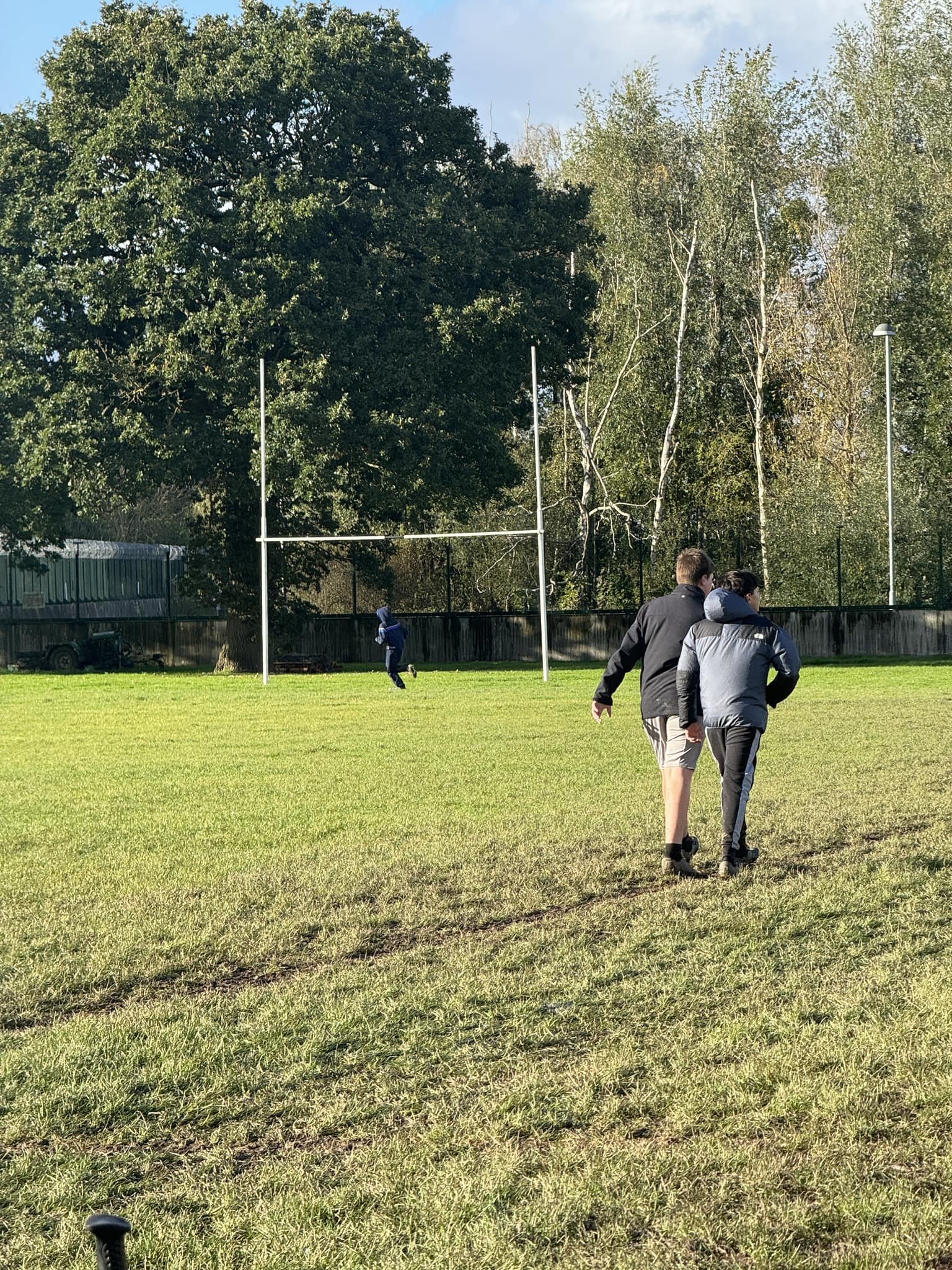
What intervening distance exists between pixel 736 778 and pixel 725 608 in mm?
1056

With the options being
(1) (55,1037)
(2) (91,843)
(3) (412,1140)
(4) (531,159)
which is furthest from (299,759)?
(4) (531,159)

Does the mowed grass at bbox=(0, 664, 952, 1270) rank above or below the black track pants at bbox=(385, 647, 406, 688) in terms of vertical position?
below

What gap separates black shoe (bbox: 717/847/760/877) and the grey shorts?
0.59 metres

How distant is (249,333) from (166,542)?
34955mm

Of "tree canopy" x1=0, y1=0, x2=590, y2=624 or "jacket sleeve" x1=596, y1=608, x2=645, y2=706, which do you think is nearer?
"jacket sleeve" x1=596, y1=608, x2=645, y2=706

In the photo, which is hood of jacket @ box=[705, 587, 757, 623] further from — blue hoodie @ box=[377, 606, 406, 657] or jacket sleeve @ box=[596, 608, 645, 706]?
blue hoodie @ box=[377, 606, 406, 657]

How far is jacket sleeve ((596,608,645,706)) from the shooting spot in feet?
32.3

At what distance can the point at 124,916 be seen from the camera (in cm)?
844

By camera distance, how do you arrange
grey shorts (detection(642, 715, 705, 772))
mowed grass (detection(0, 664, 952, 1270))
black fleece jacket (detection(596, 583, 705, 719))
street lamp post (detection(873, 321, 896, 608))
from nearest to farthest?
mowed grass (detection(0, 664, 952, 1270)) < grey shorts (detection(642, 715, 705, 772)) < black fleece jacket (detection(596, 583, 705, 719)) < street lamp post (detection(873, 321, 896, 608))

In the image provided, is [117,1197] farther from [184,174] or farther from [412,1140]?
[184,174]

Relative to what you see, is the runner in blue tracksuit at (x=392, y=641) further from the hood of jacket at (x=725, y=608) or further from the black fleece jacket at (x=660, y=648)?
the hood of jacket at (x=725, y=608)

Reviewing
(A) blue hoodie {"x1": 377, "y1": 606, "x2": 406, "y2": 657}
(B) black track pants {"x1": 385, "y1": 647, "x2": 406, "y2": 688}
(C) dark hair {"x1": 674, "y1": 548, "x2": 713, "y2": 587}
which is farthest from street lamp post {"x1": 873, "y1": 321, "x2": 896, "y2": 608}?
(C) dark hair {"x1": 674, "y1": 548, "x2": 713, "y2": 587}

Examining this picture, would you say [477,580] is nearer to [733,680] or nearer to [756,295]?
[756,295]

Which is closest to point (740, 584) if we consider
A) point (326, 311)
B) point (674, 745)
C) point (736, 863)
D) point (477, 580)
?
point (674, 745)
